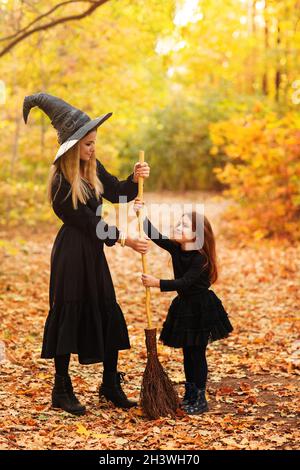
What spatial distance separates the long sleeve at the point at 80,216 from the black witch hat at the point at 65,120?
197 mm

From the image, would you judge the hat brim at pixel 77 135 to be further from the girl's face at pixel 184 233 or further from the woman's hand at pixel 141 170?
the girl's face at pixel 184 233

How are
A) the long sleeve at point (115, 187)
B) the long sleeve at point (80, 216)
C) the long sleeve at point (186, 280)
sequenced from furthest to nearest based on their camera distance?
1. the long sleeve at point (115, 187)
2. the long sleeve at point (186, 280)
3. the long sleeve at point (80, 216)

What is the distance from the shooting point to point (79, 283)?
170 inches

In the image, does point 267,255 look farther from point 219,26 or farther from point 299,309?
point 219,26

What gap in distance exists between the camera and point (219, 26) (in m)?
22.5

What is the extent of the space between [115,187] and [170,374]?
1780mm

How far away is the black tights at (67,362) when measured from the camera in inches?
173

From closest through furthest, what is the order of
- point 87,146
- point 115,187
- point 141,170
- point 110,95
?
point 87,146 < point 141,170 < point 115,187 < point 110,95

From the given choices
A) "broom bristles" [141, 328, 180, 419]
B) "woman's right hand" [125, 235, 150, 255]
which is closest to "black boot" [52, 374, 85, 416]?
"broom bristles" [141, 328, 180, 419]

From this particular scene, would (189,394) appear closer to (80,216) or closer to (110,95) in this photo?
(80,216)

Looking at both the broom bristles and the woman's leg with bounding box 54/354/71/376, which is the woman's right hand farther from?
the woman's leg with bounding box 54/354/71/376

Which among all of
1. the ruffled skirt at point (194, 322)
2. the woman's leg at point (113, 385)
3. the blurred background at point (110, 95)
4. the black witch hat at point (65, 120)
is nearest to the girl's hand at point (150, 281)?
the ruffled skirt at point (194, 322)

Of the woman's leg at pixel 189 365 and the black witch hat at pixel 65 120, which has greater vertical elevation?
the black witch hat at pixel 65 120

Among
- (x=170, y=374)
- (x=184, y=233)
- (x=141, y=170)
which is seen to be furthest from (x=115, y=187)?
(x=170, y=374)
